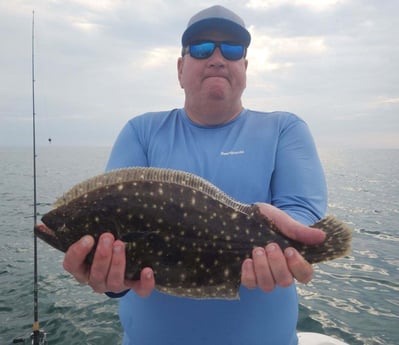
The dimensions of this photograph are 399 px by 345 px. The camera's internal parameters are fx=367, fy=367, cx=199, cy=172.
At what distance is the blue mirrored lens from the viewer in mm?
3443

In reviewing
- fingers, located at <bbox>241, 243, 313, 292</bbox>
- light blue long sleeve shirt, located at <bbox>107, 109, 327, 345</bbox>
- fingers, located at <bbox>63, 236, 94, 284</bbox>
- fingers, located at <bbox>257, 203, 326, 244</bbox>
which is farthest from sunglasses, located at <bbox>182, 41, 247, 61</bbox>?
fingers, located at <bbox>63, 236, 94, 284</bbox>

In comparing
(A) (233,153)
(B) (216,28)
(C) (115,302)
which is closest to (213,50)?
(B) (216,28)

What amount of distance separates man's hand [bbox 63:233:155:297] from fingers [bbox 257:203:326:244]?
939mm

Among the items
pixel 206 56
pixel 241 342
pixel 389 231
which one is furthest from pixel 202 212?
pixel 389 231

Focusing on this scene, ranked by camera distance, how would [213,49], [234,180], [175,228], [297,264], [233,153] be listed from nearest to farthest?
1. [297,264]
2. [175,228]
3. [234,180]
4. [233,153]
5. [213,49]

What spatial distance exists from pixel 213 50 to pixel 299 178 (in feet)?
4.76

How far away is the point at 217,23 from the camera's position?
137 inches

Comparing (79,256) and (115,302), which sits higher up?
(79,256)

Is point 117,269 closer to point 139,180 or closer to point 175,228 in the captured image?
point 175,228

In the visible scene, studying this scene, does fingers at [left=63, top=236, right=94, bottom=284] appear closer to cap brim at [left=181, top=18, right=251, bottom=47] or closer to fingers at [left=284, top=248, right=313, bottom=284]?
fingers at [left=284, top=248, right=313, bottom=284]

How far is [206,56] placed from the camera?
3.43m

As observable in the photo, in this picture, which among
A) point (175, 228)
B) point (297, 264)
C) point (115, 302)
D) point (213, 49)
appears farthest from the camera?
point (115, 302)

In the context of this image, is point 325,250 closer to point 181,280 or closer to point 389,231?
point 181,280

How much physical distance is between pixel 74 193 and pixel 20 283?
10356 millimetres
